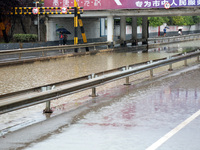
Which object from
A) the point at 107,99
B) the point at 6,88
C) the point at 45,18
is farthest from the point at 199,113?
the point at 45,18

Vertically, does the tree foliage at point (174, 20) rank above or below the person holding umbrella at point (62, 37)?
above

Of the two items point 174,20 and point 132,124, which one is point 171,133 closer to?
point 132,124

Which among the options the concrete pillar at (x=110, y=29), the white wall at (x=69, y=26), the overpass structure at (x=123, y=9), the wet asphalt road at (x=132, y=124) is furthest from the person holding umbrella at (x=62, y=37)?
the wet asphalt road at (x=132, y=124)

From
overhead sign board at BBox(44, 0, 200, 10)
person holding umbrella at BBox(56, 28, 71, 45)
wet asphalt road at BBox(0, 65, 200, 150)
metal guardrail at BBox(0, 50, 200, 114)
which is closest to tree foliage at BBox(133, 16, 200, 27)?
Answer: person holding umbrella at BBox(56, 28, 71, 45)

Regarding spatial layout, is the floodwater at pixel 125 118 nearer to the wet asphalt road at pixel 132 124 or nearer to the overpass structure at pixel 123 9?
the wet asphalt road at pixel 132 124

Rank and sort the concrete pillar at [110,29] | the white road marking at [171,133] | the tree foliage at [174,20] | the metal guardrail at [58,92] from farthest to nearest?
the tree foliage at [174,20], the concrete pillar at [110,29], the metal guardrail at [58,92], the white road marking at [171,133]

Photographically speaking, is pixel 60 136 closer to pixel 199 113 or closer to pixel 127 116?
pixel 127 116

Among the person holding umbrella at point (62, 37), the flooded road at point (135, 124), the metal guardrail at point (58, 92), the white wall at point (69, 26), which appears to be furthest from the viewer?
the white wall at point (69, 26)

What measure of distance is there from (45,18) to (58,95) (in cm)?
3938

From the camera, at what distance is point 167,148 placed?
6.87 meters

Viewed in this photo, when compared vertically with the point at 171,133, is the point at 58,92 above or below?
above

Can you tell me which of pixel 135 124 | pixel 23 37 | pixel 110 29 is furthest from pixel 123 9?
pixel 135 124

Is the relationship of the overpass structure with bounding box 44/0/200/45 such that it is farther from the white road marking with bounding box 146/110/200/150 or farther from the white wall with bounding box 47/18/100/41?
the white road marking with bounding box 146/110/200/150

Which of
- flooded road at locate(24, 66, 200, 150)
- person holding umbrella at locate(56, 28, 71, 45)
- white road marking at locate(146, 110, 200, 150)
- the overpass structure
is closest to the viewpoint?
white road marking at locate(146, 110, 200, 150)
